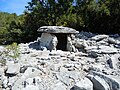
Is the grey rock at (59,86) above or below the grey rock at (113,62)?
below

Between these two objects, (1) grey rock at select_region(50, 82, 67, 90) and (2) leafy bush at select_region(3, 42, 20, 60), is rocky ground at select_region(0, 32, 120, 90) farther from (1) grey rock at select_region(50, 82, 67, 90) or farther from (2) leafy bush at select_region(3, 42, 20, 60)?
(2) leafy bush at select_region(3, 42, 20, 60)

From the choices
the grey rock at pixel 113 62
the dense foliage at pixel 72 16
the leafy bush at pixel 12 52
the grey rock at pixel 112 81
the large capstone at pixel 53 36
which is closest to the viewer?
the grey rock at pixel 112 81

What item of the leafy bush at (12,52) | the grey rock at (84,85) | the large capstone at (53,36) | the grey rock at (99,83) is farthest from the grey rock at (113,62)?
the leafy bush at (12,52)

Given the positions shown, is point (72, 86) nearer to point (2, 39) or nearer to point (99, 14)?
point (99, 14)

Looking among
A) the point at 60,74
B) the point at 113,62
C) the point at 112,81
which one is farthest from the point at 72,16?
the point at 112,81

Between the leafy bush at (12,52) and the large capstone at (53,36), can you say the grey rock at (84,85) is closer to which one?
the leafy bush at (12,52)

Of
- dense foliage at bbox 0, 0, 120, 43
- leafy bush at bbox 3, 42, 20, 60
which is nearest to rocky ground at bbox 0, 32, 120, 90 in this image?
leafy bush at bbox 3, 42, 20, 60

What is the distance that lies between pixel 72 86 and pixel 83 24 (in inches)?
467

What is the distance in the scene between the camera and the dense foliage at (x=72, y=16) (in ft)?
58.7

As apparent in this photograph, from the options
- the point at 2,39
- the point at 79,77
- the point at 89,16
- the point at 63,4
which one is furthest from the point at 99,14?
the point at 79,77

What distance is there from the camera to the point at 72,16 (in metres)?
18.6

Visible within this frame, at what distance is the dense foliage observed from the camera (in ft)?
58.7

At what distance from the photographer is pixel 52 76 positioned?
298 inches

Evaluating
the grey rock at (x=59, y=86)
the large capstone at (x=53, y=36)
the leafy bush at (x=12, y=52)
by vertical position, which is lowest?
the grey rock at (x=59, y=86)
